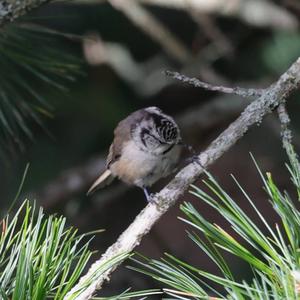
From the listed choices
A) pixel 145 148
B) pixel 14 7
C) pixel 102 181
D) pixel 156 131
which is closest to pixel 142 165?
pixel 145 148

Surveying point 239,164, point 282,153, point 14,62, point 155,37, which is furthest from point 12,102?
point 239,164

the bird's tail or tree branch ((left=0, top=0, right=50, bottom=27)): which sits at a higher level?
tree branch ((left=0, top=0, right=50, bottom=27))

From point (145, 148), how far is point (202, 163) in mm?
1495

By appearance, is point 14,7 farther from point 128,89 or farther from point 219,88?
point 128,89

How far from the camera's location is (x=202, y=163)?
5.96 ft

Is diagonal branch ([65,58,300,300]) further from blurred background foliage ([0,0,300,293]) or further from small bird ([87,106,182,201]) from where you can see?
blurred background foliage ([0,0,300,293])

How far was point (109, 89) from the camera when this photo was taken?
4.57 meters

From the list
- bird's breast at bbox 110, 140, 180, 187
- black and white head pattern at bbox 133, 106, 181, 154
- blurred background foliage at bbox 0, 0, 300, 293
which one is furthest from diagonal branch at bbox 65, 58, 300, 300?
blurred background foliage at bbox 0, 0, 300, 293

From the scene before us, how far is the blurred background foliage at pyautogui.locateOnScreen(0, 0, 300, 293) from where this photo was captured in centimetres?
396

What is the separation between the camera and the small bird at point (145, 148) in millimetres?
3021

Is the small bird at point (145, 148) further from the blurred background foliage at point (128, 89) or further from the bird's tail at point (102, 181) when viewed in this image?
the blurred background foliage at point (128, 89)

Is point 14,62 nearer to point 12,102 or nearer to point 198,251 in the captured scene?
point 12,102

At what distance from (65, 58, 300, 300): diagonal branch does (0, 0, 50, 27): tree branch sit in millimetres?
791

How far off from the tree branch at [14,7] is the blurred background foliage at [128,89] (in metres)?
1.19
